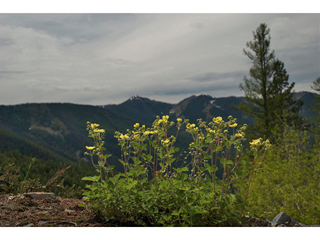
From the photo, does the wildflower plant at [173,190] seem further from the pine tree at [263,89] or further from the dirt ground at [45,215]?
the pine tree at [263,89]

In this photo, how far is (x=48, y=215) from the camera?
138 inches

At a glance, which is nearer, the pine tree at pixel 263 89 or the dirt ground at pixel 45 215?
the dirt ground at pixel 45 215

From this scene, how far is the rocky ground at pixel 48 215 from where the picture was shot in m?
3.16

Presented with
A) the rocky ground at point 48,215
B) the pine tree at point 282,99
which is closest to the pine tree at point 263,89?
the pine tree at point 282,99

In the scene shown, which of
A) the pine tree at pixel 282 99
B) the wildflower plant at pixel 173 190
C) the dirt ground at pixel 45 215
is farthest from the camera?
the pine tree at pixel 282 99

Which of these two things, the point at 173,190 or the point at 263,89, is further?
the point at 263,89

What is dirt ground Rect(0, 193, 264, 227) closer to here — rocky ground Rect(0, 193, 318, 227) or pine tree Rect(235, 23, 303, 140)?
rocky ground Rect(0, 193, 318, 227)

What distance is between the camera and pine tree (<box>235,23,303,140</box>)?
968 inches

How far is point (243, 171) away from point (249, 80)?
2548 cm

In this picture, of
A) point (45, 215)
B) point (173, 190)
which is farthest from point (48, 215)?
point (173, 190)

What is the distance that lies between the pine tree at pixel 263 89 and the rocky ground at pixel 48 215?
22.5 m

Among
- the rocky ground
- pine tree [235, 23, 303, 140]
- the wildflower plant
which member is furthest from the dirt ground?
pine tree [235, 23, 303, 140]

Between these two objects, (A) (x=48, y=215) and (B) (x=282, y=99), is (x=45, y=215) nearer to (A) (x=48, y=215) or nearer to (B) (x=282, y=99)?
(A) (x=48, y=215)

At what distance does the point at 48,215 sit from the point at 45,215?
0.04 m
